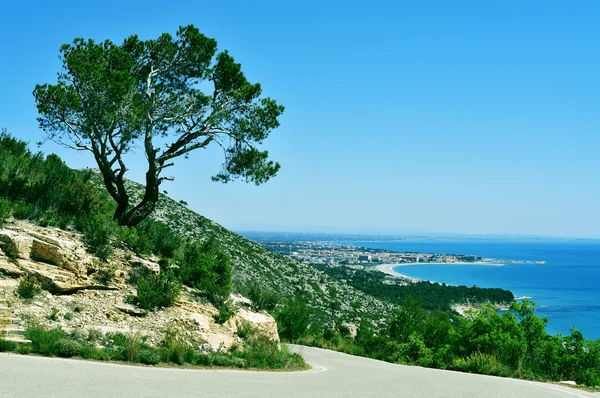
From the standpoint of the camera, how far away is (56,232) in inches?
588

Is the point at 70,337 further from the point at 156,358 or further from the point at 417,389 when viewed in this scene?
the point at 417,389

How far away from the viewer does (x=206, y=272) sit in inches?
659

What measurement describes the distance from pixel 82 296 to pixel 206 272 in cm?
421

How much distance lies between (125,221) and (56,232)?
2.88 m

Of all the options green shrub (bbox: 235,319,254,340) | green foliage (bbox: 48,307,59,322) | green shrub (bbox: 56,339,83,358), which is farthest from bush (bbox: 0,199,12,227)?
green shrub (bbox: 235,319,254,340)

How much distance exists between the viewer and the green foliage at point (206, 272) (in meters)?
16.2

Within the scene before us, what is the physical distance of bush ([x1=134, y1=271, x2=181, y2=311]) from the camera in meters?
13.9

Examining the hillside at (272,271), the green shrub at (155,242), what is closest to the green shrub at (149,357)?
the green shrub at (155,242)

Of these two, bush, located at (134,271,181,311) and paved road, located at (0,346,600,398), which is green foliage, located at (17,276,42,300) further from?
paved road, located at (0,346,600,398)

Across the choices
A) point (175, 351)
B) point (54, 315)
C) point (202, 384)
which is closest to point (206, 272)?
point (54, 315)

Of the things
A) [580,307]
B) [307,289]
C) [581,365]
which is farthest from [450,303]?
[581,365]

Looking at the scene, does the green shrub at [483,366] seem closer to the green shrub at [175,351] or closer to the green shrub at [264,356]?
the green shrub at [264,356]

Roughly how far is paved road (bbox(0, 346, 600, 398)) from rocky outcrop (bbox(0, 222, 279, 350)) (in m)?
2.79

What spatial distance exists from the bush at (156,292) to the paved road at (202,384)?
4.10 m
